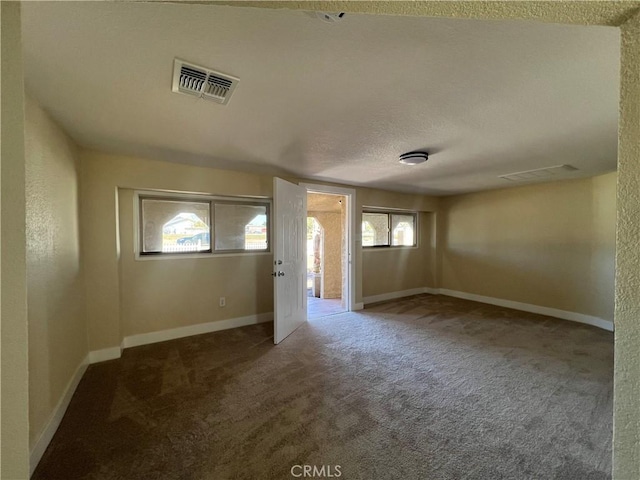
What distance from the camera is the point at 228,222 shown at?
12.2 feet

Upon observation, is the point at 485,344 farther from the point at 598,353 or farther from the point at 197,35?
the point at 197,35

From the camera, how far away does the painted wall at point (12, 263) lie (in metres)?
0.59

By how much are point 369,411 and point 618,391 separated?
5.21 feet

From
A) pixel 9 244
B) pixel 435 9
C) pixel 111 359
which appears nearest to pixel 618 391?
pixel 435 9

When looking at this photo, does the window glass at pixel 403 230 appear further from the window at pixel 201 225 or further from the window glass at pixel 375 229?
the window at pixel 201 225

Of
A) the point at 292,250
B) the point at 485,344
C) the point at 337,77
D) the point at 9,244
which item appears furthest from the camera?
the point at 292,250

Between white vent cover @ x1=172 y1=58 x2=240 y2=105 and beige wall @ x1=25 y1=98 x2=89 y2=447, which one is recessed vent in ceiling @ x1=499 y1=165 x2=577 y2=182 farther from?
beige wall @ x1=25 y1=98 x2=89 y2=447

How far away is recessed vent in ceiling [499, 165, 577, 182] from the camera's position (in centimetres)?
323

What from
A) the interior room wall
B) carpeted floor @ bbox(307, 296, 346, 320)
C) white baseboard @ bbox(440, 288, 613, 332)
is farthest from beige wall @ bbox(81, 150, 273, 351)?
white baseboard @ bbox(440, 288, 613, 332)

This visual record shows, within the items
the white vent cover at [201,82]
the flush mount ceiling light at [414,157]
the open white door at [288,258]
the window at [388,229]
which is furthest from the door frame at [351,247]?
the white vent cover at [201,82]

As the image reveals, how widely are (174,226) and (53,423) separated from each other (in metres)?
2.15

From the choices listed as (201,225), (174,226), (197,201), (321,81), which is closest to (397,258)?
(201,225)

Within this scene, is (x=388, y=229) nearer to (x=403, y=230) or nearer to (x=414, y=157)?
(x=403, y=230)

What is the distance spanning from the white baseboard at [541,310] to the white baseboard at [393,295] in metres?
0.52
